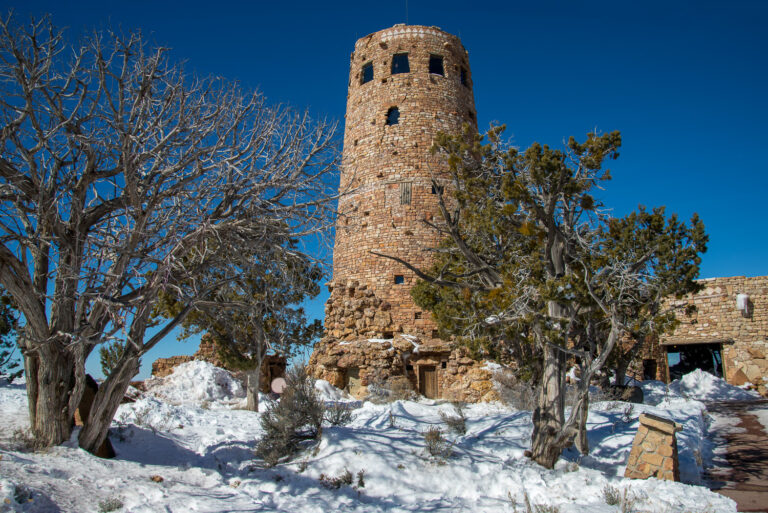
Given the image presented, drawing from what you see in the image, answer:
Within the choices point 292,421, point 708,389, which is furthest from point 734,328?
point 292,421

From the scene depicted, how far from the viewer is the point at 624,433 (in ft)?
30.3

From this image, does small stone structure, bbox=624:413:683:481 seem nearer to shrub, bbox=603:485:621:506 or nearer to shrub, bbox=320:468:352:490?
shrub, bbox=603:485:621:506

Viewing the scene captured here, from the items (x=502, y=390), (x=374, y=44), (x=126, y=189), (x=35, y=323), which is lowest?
(x=502, y=390)

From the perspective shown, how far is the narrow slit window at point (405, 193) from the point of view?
63.3 ft

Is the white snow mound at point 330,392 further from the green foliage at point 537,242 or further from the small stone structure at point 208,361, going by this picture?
the green foliage at point 537,242

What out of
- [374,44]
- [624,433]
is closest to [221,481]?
[624,433]

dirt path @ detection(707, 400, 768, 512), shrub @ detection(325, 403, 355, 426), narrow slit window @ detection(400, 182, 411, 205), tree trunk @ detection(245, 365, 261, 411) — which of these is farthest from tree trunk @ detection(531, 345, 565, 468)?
narrow slit window @ detection(400, 182, 411, 205)

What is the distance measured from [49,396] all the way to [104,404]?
0.61 metres

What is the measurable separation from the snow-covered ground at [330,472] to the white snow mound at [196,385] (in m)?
8.44

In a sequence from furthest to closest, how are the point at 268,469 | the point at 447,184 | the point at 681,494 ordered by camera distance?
the point at 447,184, the point at 268,469, the point at 681,494

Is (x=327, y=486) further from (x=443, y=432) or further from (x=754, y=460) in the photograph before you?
(x=754, y=460)

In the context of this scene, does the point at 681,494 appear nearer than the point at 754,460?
Yes

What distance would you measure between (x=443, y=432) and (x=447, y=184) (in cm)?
1172

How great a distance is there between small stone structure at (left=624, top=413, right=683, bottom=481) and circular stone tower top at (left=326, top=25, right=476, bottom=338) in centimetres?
1113
